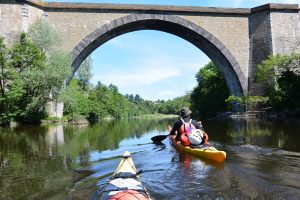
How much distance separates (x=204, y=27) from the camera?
3359 centimetres

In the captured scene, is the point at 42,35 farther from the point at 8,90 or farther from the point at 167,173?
the point at 167,173

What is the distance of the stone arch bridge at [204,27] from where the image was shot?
1239 inches

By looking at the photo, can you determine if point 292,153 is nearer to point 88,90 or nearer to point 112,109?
point 88,90

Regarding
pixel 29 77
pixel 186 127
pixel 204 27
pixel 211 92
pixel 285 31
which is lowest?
pixel 186 127

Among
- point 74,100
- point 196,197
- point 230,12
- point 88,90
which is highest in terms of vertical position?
point 230,12

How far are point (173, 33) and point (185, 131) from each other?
86.1 ft

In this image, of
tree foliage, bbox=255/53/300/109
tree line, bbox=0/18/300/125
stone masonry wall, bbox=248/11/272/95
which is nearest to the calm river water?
tree line, bbox=0/18/300/125

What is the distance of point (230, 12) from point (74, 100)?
1672cm

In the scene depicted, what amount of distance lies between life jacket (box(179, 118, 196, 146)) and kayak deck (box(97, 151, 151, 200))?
14.2 feet

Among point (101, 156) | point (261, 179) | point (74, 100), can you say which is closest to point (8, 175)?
point (101, 156)

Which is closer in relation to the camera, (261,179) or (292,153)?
(261,179)

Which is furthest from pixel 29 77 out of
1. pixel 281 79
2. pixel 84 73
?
pixel 84 73

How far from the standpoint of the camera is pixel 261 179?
6.57 m

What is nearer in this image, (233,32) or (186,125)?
(186,125)
